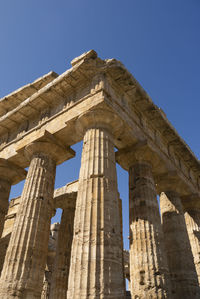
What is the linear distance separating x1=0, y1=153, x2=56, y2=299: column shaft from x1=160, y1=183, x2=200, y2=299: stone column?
7.20 meters

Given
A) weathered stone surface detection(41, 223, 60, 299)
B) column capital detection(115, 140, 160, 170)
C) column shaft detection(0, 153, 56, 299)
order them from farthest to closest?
weathered stone surface detection(41, 223, 60, 299) → column capital detection(115, 140, 160, 170) → column shaft detection(0, 153, 56, 299)

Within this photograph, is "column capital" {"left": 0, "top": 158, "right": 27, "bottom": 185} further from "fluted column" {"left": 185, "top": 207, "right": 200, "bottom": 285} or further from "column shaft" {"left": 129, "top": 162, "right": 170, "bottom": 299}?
"fluted column" {"left": 185, "top": 207, "right": 200, "bottom": 285}

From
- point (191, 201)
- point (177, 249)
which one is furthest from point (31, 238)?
point (191, 201)

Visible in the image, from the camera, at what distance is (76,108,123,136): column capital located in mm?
12070

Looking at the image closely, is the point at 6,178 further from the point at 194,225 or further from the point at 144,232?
the point at 194,225

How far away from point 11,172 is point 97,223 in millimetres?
8779

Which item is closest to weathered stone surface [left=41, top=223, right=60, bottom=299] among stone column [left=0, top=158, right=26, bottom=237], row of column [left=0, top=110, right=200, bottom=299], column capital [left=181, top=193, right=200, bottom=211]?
row of column [left=0, top=110, right=200, bottom=299]

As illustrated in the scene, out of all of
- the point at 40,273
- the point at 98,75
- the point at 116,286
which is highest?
the point at 98,75

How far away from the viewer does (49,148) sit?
14148mm

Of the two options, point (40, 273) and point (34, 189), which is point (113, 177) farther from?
point (40, 273)

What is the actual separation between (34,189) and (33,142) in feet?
8.88

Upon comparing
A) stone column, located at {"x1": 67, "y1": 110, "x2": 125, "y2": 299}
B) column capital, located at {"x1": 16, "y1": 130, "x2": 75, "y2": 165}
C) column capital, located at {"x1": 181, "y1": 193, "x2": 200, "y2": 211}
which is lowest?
stone column, located at {"x1": 67, "y1": 110, "x2": 125, "y2": 299}

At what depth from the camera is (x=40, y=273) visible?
36.5 ft

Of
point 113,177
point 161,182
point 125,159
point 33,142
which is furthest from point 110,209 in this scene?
point 161,182
